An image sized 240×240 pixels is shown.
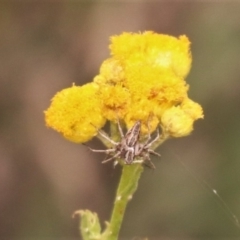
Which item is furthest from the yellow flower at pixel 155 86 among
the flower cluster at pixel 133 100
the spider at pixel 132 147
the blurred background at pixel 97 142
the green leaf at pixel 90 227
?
the blurred background at pixel 97 142

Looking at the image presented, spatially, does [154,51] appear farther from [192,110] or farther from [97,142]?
[97,142]

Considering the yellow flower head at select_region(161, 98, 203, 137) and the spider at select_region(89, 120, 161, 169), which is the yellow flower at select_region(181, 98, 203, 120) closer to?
the yellow flower head at select_region(161, 98, 203, 137)

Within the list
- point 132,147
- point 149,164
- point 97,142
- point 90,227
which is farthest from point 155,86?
point 97,142

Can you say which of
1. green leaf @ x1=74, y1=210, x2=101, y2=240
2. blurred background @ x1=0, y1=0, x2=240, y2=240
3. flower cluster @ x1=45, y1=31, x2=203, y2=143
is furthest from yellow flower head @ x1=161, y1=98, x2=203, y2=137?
blurred background @ x1=0, y1=0, x2=240, y2=240

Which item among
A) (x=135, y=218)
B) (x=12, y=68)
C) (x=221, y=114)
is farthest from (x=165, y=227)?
(x=12, y=68)

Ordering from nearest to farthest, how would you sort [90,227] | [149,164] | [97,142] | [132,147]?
[132,147], [90,227], [149,164], [97,142]

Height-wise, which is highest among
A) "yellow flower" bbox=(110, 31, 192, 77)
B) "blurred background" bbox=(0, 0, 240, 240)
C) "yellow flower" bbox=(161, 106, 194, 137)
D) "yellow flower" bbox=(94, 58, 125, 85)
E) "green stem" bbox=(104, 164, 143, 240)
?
"yellow flower" bbox=(110, 31, 192, 77)
